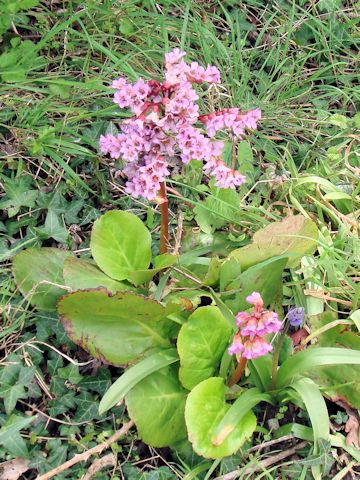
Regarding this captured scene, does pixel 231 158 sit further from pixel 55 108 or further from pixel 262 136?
pixel 55 108

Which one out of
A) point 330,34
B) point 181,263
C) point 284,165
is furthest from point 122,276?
point 330,34

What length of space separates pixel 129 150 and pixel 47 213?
0.76 m

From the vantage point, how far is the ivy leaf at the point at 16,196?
2.58 metres

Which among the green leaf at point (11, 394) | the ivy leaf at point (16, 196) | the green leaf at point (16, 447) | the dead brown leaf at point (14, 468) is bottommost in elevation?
the dead brown leaf at point (14, 468)

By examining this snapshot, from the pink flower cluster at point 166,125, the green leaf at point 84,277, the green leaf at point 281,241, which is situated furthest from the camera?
the green leaf at point 281,241

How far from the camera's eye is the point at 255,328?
5.76ft

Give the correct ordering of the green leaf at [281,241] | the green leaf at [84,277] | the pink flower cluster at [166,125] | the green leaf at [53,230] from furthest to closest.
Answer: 1. the green leaf at [53,230]
2. the green leaf at [281,241]
3. the green leaf at [84,277]
4. the pink flower cluster at [166,125]

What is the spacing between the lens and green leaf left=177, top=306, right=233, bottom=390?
210 cm

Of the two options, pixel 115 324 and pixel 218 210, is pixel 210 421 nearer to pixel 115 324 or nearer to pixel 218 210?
pixel 115 324

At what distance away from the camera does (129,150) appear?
76.9 inches

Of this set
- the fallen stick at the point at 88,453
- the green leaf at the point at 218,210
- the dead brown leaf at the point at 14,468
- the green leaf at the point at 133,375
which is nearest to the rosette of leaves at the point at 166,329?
the green leaf at the point at 133,375

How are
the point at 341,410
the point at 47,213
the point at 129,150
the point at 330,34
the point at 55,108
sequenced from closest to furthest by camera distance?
the point at 129,150
the point at 341,410
the point at 47,213
the point at 55,108
the point at 330,34

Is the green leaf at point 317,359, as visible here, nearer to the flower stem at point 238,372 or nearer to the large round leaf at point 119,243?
the flower stem at point 238,372

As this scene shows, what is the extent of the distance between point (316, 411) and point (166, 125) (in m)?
1.01
